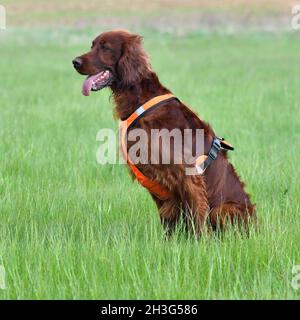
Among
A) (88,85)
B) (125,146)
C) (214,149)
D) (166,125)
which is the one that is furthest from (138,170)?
(88,85)

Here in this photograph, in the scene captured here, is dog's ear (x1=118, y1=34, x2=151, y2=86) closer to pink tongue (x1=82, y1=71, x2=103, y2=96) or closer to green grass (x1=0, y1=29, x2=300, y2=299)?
pink tongue (x1=82, y1=71, x2=103, y2=96)

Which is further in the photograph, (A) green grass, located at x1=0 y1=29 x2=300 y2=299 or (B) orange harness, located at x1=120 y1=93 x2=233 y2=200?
(B) orange harness, located at x1=120 y1=93 x2=233 y2=200

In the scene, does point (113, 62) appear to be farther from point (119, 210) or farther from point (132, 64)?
point (119, 210)

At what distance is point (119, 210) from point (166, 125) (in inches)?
38.8

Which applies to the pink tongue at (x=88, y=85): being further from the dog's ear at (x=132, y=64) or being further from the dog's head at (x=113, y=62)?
the dog's ear at (x=132, y=64)

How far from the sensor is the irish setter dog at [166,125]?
443 centimetres

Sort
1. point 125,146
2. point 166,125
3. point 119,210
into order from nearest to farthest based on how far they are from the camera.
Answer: point 166,125
point 125,146
point 119,210

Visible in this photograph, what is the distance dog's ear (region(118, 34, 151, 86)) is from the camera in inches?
178

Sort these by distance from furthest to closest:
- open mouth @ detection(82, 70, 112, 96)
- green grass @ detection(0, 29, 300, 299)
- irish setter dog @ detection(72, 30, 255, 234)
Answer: open mouth @ detection(82, 70, 112, 96)
irish setter dog @ detection(72, 30, 255, 234)
green grass @ detection(0, 29, 300, 299)

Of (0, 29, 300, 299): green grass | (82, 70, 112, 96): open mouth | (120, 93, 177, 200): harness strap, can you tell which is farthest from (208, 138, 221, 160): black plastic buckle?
(82, 70, 112, 96): open mouth

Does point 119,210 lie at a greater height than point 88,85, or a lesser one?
lesser

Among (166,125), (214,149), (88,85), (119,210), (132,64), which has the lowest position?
(119,210)

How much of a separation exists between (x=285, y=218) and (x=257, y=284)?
102cm

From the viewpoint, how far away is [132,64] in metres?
4.52
